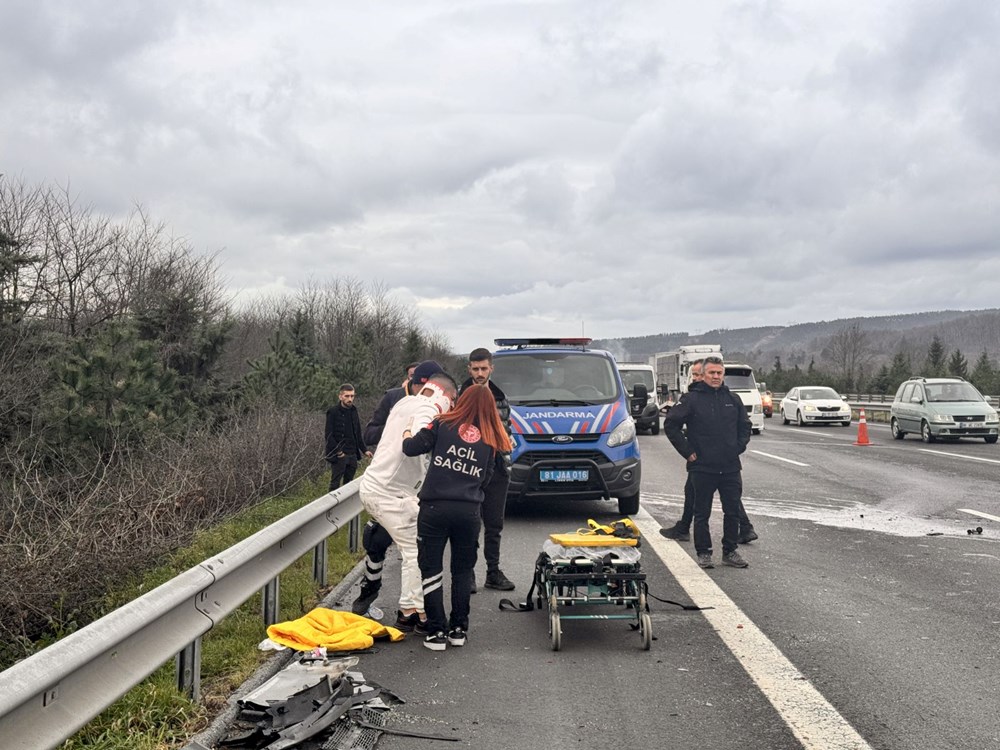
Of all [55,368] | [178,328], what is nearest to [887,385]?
[178,328]

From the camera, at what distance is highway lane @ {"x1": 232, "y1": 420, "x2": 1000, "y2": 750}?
14.9ft

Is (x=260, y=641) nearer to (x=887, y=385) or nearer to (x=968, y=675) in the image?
(x=968, y=675)

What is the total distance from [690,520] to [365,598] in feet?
14.4

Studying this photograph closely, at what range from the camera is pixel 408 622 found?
6.50m

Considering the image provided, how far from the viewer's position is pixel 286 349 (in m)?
23.2

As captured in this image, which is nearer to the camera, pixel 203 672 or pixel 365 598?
pixel 203 672

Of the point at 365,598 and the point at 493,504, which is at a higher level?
the point at 493,504

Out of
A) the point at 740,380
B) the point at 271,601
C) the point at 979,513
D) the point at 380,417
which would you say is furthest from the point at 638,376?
the point at 271,601

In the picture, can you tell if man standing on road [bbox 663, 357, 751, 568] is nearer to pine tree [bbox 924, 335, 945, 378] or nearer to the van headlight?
the van headlight

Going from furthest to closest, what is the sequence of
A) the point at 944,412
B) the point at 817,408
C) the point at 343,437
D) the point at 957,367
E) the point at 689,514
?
the point at 957,367 → the point at 817,408 → the point at 944,412 → the point at 343,437 → the point at 689,514

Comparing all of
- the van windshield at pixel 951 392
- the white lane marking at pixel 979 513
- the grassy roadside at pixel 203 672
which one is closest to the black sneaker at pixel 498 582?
the grassy roadside at pixel 203 672

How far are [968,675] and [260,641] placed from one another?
3.94 m

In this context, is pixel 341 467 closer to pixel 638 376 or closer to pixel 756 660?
pixel 756 660

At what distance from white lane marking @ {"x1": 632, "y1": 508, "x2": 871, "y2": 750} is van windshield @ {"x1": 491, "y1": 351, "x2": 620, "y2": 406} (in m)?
3.94
